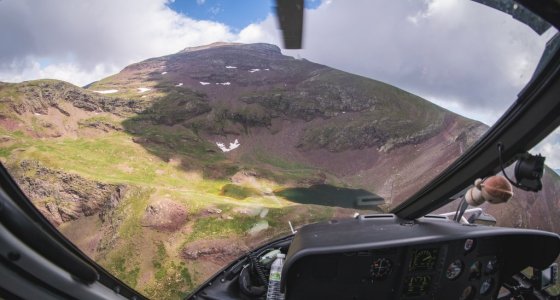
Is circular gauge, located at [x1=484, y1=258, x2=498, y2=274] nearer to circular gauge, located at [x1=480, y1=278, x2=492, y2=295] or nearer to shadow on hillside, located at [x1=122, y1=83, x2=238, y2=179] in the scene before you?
circular gauge, located at [x1=480, y1=278, x2=492, y2=295]

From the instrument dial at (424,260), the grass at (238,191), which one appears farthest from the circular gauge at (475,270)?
the grass at (238,191)

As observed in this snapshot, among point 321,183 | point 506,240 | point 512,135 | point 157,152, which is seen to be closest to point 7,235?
point 512,135

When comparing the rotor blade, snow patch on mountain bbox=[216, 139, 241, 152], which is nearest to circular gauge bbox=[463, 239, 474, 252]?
the rotor blade

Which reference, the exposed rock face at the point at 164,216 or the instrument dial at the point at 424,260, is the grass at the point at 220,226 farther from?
the instrument dial at the point at 424,260

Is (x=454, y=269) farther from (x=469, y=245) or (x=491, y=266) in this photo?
(x=491, y=266)

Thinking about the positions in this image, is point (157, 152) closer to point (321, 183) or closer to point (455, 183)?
point (321, 183)

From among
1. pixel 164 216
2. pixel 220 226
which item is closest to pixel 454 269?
pixel 220 226
